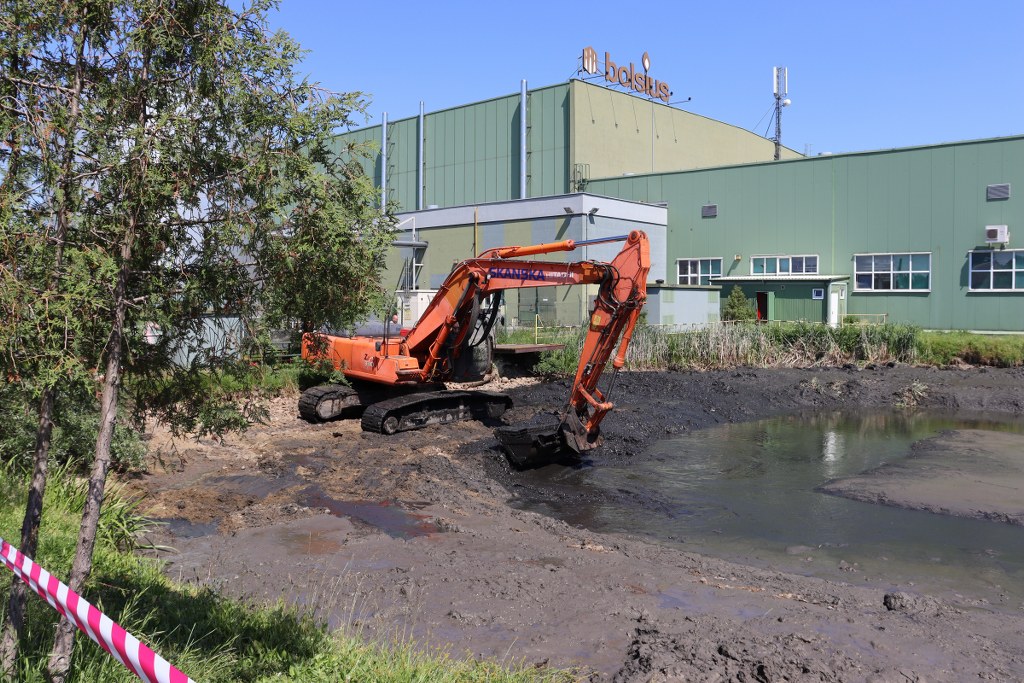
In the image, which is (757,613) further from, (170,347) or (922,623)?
(170,347)

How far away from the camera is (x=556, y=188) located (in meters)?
38.7

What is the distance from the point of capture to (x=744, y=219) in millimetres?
34594

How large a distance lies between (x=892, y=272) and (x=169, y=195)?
31.5 m

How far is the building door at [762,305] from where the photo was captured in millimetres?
31938

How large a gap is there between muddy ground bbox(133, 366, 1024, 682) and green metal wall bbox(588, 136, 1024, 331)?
20906mm

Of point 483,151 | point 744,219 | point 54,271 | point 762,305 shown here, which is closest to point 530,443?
point 54,271

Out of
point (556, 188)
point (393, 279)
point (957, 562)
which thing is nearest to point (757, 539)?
point (957, 562)

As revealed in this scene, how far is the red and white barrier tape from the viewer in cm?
323

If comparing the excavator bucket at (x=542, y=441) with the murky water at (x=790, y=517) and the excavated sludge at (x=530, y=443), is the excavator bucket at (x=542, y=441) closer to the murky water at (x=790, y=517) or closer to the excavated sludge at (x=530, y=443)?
the excavated sludge at (x=530, y=443)

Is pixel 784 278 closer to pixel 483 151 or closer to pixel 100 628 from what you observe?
pixel 483 151

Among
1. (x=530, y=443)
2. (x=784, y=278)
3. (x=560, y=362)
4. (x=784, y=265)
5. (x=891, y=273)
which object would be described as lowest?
(x=530, y=443)

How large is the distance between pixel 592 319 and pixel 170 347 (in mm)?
8520

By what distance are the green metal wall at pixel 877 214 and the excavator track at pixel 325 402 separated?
67.4 feet

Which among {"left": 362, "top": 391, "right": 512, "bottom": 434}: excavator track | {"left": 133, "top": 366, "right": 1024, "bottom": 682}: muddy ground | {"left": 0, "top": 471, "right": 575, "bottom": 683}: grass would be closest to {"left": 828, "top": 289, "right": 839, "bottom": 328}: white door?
{"left": 362, "top": 391, "right": 512, "bottom": 434}: excavator track
